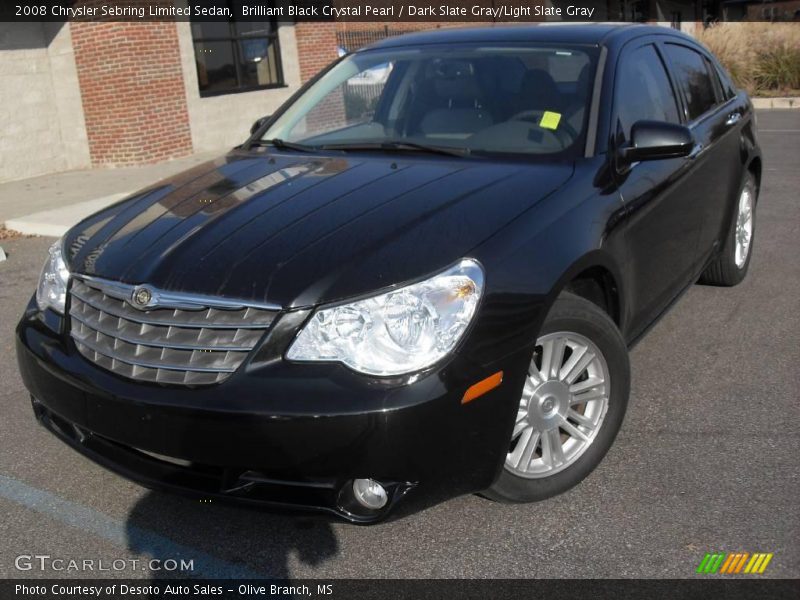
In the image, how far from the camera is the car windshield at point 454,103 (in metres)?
3.78

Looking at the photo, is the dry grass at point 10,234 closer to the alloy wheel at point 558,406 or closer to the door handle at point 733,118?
the door handle at point 733,118

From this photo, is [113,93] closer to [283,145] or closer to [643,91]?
[283,145]

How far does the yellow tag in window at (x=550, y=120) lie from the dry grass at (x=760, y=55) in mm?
20106

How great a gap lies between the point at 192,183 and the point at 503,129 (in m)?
1.41

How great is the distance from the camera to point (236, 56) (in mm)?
14867

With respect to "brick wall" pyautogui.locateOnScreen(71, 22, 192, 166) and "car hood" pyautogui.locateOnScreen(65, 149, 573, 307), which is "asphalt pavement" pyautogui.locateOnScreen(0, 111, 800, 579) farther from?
"brick wall" pyautogui.locateOnScreen(71, 22, 192, 166)

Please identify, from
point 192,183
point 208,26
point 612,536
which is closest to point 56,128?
point 208,26

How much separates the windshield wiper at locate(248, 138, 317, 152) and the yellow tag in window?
3.55 ft

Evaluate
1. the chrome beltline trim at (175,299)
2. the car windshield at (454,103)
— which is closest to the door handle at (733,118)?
the car windshield at (454,103)

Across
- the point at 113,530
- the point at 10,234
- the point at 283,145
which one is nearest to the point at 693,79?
the point at 283,145

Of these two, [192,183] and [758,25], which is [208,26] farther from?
[758,25]

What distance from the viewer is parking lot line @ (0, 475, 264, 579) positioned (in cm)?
291

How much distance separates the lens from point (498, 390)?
277 centimetres

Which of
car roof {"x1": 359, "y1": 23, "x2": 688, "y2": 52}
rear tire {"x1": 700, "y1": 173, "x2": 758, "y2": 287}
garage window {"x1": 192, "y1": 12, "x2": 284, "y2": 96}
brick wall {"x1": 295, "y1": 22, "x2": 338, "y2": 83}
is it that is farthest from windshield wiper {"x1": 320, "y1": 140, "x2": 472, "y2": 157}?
brick wall {"x1": 295, "y1": 22, "x2": 338, "y2": 83}
